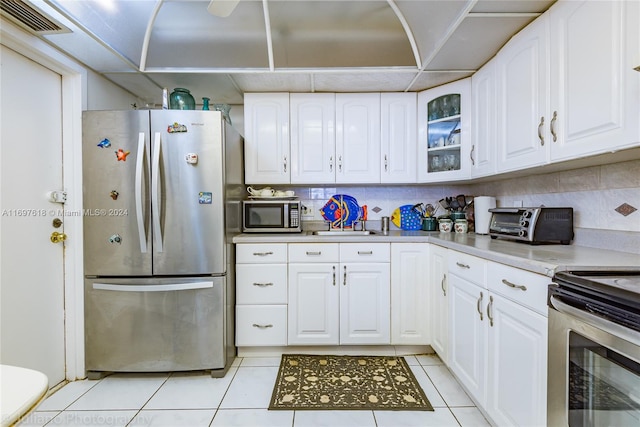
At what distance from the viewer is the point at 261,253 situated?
2.23 meters

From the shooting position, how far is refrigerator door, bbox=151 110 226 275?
1927mm

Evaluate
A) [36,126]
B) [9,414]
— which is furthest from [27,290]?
[9,414]

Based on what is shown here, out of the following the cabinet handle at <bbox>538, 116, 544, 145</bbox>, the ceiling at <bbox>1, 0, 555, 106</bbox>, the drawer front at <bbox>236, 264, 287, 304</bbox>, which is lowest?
the drawer front at <bbox>236, 264, 287, 304</bbox>

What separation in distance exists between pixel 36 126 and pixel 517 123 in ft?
9.71

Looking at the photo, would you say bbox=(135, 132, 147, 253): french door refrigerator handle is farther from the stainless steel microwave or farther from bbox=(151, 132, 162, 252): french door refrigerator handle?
the stainless steel microwave

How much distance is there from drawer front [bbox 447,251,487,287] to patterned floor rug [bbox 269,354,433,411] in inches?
31.4

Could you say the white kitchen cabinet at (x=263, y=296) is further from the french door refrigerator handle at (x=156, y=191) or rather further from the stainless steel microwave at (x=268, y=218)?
the french door refrigerator handle at (x=156, y=191)

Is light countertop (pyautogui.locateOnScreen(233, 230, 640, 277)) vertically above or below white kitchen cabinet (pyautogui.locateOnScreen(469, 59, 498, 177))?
below

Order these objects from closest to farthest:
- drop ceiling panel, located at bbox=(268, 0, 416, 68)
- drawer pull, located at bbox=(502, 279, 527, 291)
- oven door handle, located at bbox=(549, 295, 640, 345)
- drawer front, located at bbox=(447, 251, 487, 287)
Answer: oven door handle, located at bbox=(549, 295, 640, 345) → drawer pull, located at bbox=(502, 279, 527, 291) → drawer front, located at bbox=(447, 251, 487, 287) → drop ceiling panel, located at bbox=(268, 0, 416, 68)

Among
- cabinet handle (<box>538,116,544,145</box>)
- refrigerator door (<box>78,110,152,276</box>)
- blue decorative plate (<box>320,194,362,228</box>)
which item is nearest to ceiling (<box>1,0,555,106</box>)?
refrigerator door (<box>78,110,152,276</box>)

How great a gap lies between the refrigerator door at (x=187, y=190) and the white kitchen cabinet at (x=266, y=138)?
0.56 meters

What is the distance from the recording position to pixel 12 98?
165 cm

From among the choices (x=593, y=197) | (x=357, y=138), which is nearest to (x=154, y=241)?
(x=357, y=138)

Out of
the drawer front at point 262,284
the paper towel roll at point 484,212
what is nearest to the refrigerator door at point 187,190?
the drawer front at point 262,284
